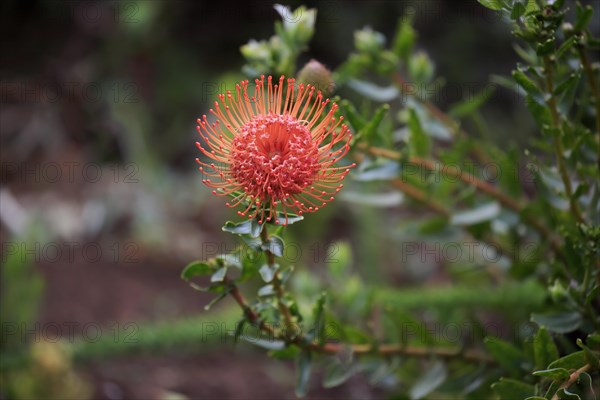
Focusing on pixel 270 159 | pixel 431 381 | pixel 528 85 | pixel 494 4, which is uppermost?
pixel 494 4

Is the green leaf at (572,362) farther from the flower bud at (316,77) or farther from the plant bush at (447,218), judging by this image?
the flower bud at (316,77)

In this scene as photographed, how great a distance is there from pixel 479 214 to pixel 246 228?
54 cm

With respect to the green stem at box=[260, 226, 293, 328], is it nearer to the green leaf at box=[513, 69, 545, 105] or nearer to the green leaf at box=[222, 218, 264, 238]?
the green leaf at box=[222, 218, 264, 238]

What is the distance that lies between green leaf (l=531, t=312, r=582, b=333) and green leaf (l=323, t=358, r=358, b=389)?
1.04 feet

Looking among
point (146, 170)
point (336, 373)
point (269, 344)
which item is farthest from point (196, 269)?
point (146, 170)

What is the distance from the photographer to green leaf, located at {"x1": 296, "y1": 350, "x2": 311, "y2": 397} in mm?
1034

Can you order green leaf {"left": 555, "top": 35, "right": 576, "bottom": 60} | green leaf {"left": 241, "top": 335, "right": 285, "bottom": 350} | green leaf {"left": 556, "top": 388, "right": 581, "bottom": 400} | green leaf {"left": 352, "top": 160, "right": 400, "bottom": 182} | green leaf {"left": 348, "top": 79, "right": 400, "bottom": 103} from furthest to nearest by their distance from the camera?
1. green leaf {"left": 348, "top": 79, "right": 400, "bottom": 103}
2. green leaf {"left": 352, "top": 160, "right": 400, "bottom": 182}
3. green leaf {"left": 241, "top": 335, "right": 285, "bottom": 350}
4. green leaf {"left": 555, "top": 35, "right": 576, "bottom": 60}
5. green leaf {"left": 556, "top": 388, "right": 581, "bottom": 400}

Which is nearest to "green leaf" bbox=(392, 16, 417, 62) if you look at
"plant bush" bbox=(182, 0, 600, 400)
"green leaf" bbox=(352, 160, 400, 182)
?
"plant bush" bbox=(182, 0, 600, 400)

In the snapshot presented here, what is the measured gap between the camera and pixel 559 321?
1012 mm

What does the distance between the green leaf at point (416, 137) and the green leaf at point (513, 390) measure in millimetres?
480

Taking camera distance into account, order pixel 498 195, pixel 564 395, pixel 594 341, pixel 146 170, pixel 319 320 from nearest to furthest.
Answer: pixel 564 395
pixel 594 341
pixel 319 320
pixel 498 195
pixel 146 170

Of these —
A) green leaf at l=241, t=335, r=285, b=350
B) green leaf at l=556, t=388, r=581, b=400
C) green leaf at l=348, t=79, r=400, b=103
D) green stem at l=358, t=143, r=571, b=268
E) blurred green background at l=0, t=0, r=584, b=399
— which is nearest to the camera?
green leaf at l=556, t=388, r=581, b=400

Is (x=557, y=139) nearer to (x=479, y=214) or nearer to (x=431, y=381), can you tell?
(x=479, y=214)

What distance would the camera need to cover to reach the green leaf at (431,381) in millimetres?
1149
